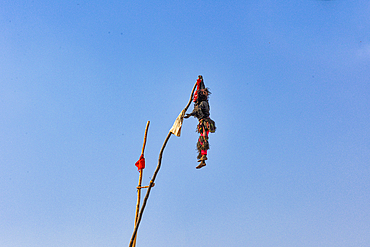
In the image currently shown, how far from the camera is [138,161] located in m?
9.83

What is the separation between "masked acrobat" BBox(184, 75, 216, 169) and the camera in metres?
8.13

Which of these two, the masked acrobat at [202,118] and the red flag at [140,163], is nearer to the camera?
the masked acrobat at [202,118]

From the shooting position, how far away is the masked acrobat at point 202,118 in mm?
8133

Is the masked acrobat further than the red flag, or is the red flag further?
the red flag

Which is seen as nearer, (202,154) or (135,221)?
(202,154)

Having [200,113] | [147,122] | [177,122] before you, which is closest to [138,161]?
[147,122]

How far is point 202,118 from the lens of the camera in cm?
836

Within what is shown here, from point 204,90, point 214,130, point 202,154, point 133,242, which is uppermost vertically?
point 204,90

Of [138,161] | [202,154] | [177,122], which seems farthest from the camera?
[138,161]

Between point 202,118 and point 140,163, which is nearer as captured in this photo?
point 202,118

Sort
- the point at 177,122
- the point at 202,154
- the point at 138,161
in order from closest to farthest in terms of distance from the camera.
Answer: the point at 202,154 → the point at 177,122 → the point at 138,161

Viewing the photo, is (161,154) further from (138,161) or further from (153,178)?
(138,161)

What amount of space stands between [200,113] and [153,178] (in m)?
2.05

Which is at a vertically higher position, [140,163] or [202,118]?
[202,118]
